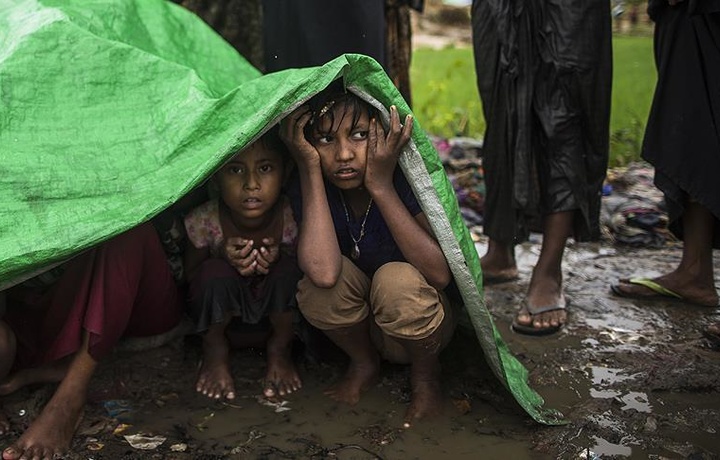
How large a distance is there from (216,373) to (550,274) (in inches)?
54.1

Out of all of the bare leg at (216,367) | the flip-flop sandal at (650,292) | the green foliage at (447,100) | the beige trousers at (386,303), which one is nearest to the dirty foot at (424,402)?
the beige trousers at (386,303)

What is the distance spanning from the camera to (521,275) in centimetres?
353

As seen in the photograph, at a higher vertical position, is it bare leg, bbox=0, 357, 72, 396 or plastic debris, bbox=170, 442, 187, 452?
bare leg, bbox=0, 357, 72, 396

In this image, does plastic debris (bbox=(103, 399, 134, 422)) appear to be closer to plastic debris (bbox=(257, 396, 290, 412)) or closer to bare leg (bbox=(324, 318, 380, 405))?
plastic debris (bbox=(257, 396, 290, 412))

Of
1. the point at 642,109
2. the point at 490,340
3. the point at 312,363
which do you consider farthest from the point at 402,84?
the point at 642,109

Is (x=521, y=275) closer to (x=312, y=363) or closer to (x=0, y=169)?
(x=312, y=363)

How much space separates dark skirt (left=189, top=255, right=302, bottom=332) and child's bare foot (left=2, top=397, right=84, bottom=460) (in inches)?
Result: 17.4

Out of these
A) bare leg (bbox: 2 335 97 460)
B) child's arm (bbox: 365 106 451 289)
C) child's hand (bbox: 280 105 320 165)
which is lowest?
bare leg (bbox: 2 335 97 460)

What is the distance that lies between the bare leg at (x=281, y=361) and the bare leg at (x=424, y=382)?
0.40 meters

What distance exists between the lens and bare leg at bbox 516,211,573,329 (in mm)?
2895

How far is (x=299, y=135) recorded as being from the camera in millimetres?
2119

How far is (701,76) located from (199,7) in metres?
2.38

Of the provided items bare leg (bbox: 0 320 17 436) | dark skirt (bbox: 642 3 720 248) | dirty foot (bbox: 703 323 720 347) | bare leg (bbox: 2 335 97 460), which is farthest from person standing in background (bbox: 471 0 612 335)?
bare leg (bbox: 0 320 17 436)

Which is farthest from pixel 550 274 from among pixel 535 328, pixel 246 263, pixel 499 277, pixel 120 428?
pixel 120 428
